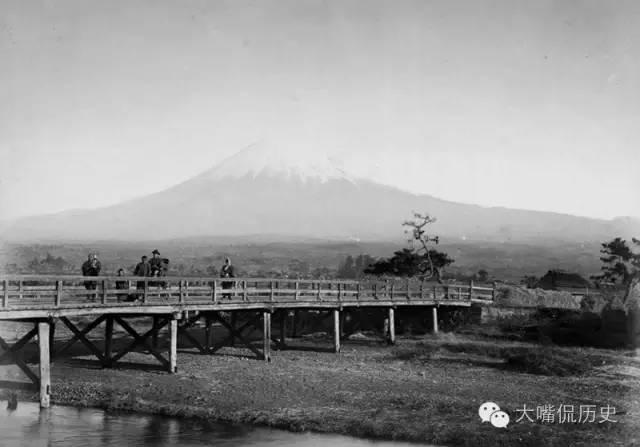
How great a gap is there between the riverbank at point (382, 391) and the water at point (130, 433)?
661 millimetres

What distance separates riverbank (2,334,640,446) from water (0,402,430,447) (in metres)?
0.66

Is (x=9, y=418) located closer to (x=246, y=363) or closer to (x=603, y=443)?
(x=246, y=363)

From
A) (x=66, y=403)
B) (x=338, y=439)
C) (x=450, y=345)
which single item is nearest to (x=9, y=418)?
(x=66, y=403)

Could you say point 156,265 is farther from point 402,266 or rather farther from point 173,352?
point 402,266

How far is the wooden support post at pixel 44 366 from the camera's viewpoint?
2392cm

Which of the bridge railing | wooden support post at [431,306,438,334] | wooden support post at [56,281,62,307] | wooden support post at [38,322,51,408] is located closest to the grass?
wooden support post at [431,306,438,334]

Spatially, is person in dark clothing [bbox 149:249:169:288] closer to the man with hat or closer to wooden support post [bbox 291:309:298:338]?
the man with hat

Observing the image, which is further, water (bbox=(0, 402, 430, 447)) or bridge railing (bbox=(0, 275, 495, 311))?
bridge railing (bbox=(0, 275, 495, 311))

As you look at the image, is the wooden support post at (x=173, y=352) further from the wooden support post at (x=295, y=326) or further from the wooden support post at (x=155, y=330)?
the wooden support post at (x=295, y=326)

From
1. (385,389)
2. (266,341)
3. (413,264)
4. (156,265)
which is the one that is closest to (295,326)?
(266,341)

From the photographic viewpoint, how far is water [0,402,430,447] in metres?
20.4

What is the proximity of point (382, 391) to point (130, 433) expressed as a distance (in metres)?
8.23

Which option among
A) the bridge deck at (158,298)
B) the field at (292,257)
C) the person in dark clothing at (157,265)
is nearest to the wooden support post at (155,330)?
the bridge deck at (158,298)

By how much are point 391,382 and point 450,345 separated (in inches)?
456
